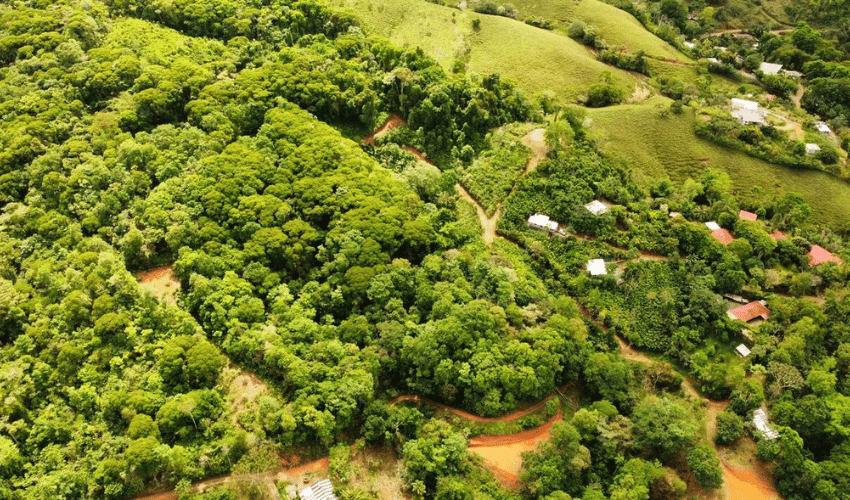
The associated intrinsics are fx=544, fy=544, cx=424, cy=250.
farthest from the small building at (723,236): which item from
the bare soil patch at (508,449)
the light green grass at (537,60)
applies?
the bare soil patch at (508,449)

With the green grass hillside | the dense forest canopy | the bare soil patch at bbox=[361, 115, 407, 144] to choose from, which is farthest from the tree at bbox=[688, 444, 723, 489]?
the green grass hillside

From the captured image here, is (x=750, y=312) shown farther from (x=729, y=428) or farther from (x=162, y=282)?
(x=162, y=282)

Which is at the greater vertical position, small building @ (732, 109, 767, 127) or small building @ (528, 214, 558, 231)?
small building @ (732, 109, 767, 127)

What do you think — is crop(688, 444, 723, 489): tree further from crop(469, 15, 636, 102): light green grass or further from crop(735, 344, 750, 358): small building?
crop(469, 15, 636, 102): light green grass

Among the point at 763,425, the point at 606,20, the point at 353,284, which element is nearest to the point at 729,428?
the point at 763,425

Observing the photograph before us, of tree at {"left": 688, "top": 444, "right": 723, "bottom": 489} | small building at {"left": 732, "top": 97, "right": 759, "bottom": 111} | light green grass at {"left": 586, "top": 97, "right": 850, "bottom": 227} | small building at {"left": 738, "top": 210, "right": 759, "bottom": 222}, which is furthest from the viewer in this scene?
small building at {"left": 732, "top": 97, "right": 759, "bottom": 111}
